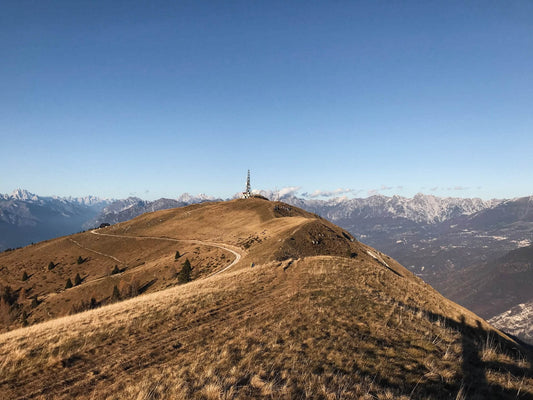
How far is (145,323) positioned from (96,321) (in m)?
4.11

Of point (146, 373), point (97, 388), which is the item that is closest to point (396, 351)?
point (146, 373)

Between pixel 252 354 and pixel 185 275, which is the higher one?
pixel 252 354

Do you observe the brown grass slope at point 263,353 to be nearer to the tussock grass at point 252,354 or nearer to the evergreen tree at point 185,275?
the tussock grass at point 252,354

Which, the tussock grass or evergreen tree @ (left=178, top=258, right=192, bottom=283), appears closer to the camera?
the tussock grass

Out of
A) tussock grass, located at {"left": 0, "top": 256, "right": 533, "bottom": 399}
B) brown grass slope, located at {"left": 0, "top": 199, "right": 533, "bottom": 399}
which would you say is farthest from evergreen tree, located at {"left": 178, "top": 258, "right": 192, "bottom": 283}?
tussock grass, located at {"left": 0, "top": 256, "right": 533, "bottom": 399}

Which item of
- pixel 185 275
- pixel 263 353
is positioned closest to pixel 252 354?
pixel 263 353

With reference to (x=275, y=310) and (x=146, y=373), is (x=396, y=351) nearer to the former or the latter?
(x=275, y=310)

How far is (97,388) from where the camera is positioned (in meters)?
10.3

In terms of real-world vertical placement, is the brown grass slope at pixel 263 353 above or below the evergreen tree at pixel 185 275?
above

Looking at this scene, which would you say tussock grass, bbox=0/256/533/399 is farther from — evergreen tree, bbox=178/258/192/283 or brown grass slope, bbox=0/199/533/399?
evergreen tree, bbox=178/258/192/283

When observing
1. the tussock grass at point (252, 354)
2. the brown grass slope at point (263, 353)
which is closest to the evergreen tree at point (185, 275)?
the brown grass slope at point (263, 353)

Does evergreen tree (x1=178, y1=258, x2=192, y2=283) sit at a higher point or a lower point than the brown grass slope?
lower

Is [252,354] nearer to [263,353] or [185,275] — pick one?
[263,353]

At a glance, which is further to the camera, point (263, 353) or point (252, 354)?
point (263, 353)
